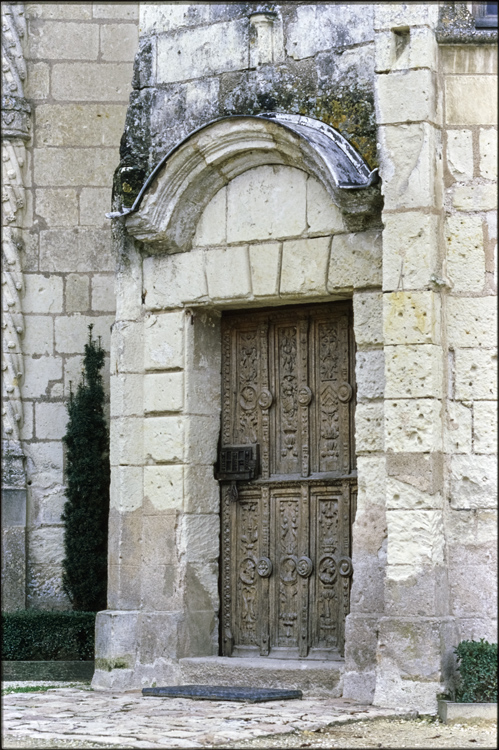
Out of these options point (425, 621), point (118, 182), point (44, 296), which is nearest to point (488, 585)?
point (425, 621)

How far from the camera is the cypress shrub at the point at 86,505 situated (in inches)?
396

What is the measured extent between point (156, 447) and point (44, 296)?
8.70ft

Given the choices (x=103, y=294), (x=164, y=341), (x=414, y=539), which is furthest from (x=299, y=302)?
(x=103, y=294)

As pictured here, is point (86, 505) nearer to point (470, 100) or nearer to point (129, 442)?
point (129, 442)

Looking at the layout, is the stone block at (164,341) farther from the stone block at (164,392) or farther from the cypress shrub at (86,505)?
the cypress shrub at (86,505)

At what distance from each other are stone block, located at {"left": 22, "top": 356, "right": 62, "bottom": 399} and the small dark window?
473 cm

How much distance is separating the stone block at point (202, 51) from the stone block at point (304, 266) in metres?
1.40

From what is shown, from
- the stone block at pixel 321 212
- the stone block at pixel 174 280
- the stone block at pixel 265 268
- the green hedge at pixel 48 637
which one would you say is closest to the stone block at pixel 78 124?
the stone block at pixel 174 280

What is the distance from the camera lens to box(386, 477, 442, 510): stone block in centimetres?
689

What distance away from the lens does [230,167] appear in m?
8.32

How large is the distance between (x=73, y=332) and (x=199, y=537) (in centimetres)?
286

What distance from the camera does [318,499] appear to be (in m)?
8.20

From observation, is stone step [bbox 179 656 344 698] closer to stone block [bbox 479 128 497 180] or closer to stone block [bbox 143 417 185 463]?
stone block [bbox 143 417 185 463]

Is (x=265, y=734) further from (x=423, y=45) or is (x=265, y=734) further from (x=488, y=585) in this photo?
(x=423, y=45)
